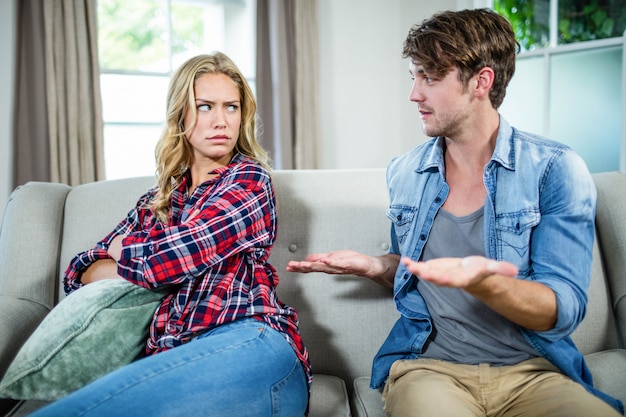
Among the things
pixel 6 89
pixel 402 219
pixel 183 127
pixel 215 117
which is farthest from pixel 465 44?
pixel 6 89

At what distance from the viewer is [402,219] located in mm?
→ 1403

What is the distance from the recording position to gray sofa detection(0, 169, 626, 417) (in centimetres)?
153

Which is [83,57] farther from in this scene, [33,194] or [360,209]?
[360,209]

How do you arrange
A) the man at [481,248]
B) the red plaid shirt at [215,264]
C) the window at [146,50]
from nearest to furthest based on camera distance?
the man at [481,248], the red plaid shirt at [215,264], the window at [146,50]

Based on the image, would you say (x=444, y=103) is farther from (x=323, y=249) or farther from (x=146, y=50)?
(x=146, y=50)

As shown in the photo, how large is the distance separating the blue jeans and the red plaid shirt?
0.25ft

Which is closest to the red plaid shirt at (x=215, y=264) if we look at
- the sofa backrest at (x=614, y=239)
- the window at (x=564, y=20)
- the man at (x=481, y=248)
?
the man at (x=481, y=248)

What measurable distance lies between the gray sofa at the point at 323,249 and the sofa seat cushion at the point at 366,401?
1cm

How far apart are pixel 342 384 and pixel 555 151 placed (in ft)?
2.62

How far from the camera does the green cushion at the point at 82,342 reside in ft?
3.72

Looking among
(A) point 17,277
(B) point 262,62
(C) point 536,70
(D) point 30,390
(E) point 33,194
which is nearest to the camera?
(D) point 30,390

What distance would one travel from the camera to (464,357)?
48.7 inches

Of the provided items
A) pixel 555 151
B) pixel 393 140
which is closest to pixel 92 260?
pixel 555 151

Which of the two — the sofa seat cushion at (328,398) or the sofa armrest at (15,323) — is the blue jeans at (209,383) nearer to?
the sofa seat cushion at (328,398)
